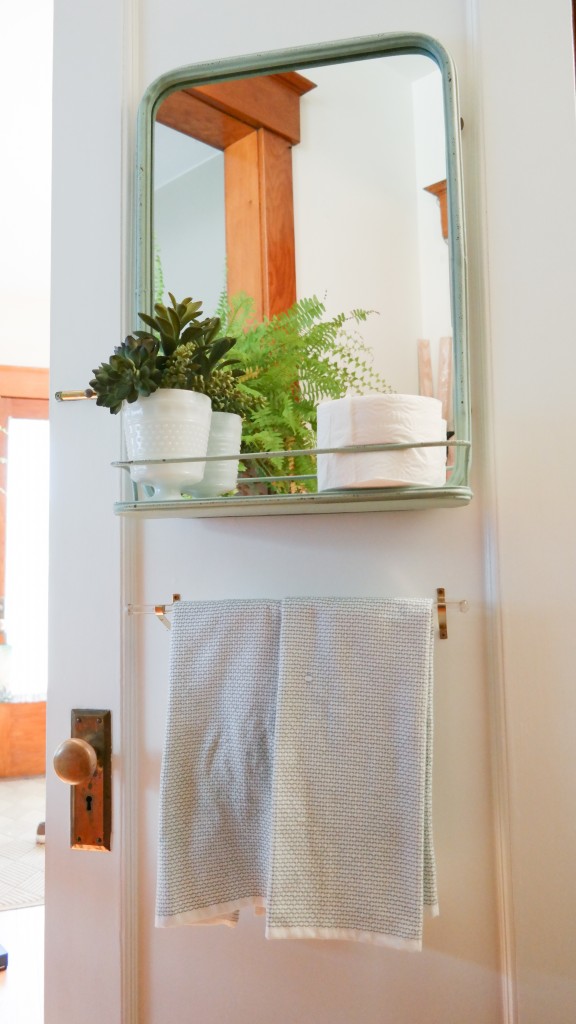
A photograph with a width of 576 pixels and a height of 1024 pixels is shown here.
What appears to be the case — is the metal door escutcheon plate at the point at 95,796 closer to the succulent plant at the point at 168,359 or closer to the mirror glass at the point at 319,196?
the succulent plant at the point at 168,359

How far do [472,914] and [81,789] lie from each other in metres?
0.53

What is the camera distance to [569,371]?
3.08 feet

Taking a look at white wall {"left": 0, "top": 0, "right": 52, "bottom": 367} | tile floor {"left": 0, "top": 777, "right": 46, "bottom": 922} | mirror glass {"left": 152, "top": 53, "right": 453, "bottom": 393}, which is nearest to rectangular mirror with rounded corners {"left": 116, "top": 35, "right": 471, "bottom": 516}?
mirror glass {"left": 152, "top": 53, "right": 453, "bottom": 393}

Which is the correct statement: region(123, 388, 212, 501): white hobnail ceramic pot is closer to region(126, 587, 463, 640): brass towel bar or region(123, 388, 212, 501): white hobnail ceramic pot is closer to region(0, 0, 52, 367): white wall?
region(126, 587, 463, 640): brass towel bar

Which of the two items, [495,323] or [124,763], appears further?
[124,763]

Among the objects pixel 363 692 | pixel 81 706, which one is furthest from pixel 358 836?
pixel 81 706

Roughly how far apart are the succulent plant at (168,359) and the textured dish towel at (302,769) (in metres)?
0.27

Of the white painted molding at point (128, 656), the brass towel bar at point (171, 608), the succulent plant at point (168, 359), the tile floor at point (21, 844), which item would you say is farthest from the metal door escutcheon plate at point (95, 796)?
the tile floor at point (21, 844)

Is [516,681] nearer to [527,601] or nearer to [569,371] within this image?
[527,601]

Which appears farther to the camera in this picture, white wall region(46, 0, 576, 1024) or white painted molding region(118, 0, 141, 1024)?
white painted molding region(118, 0, 141, 1024)

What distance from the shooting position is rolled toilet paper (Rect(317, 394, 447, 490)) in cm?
84

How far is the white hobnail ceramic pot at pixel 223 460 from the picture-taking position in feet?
3.13

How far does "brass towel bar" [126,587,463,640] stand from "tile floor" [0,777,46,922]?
1555 mm

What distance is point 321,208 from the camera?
39.7 inches
